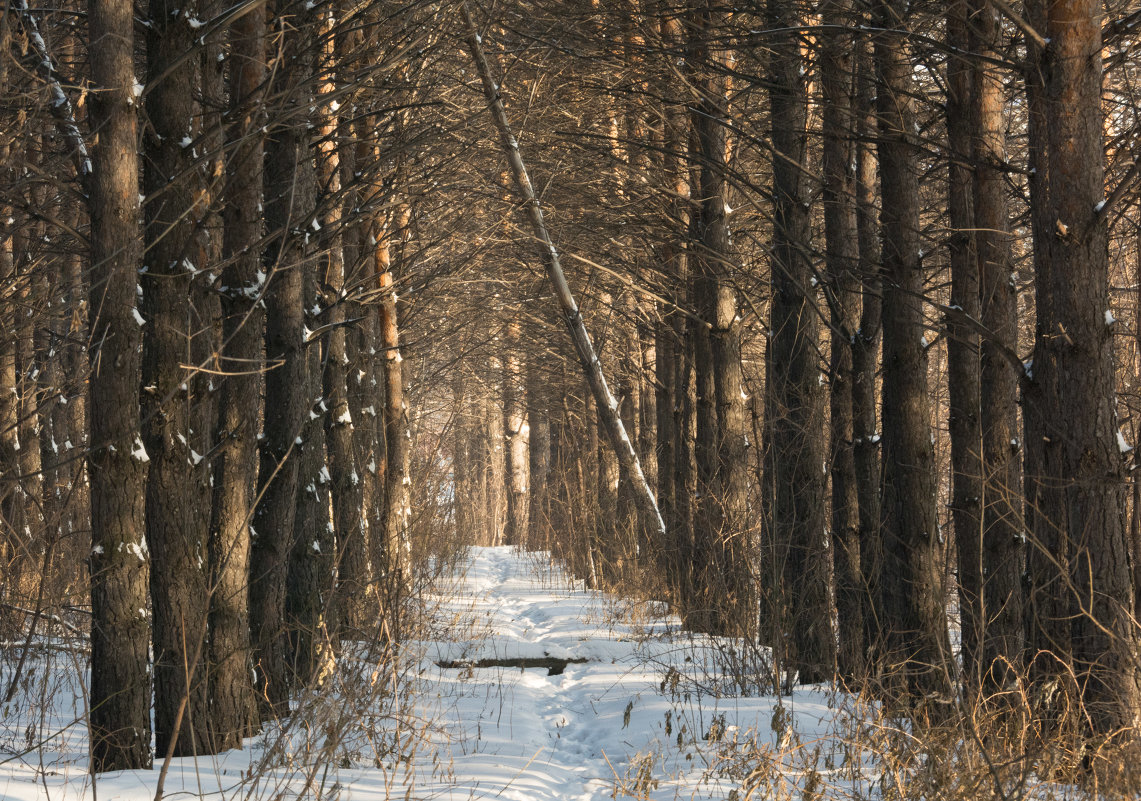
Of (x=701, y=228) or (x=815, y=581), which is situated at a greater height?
(x=701, y=228)

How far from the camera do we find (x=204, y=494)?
5309mm

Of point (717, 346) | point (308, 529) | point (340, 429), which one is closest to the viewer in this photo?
point (308, 529)

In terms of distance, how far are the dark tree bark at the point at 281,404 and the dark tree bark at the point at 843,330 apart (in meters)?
3.52

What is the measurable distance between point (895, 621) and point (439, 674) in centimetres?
359

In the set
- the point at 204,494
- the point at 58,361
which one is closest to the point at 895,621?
the point at 204,494

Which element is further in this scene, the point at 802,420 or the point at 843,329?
the point at 802,420

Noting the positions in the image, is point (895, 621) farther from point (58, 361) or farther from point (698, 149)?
point (58, 361)

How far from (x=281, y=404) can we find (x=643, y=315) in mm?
5495

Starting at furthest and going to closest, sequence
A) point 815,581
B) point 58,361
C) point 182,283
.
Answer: point 58,361, point 815,581, point 182,283

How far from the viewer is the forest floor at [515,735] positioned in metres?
4.13

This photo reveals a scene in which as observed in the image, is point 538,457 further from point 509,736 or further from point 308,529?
point 509,736

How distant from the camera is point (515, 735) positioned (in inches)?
241

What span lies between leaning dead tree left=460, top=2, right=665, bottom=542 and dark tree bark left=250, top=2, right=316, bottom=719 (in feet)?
8.32

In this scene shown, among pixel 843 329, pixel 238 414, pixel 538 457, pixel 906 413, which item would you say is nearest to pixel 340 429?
pixel 238 414
